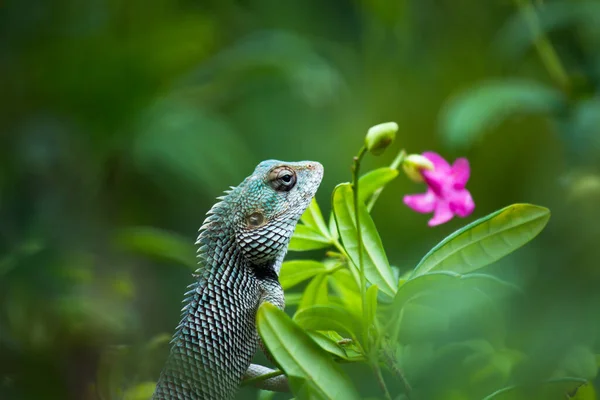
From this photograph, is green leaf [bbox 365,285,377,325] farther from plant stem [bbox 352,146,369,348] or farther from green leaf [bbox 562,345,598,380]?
green leaf [bbox 562,345,598,380]

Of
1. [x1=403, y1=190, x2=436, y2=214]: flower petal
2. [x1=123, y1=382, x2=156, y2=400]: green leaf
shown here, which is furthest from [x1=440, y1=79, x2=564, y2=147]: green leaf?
[x1=123, y1=382, x2=156, y2=400]: green leaf

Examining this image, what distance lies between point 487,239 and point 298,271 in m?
0.54

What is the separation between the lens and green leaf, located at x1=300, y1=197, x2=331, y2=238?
182 centimetres

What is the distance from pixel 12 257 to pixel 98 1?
57.6 inches

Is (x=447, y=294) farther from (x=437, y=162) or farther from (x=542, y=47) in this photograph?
(x=542, y=47)

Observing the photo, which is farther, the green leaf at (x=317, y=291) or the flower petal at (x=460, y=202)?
the flower petal at (x=460, y=202)

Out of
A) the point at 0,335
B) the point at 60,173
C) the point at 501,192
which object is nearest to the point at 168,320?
the point at 60,173

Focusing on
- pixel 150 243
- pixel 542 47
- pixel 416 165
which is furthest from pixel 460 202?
pixel 542 47

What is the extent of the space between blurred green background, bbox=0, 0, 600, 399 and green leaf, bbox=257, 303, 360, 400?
340mm

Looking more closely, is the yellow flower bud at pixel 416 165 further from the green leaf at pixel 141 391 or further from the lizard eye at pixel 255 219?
the green leaf at pixel 141 391

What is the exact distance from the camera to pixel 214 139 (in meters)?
3.72

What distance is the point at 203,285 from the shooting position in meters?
1.82

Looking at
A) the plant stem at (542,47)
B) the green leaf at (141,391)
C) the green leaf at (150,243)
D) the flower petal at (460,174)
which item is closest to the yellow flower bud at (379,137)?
the flower petal at (460,174)

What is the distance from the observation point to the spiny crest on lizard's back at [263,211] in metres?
1.94
